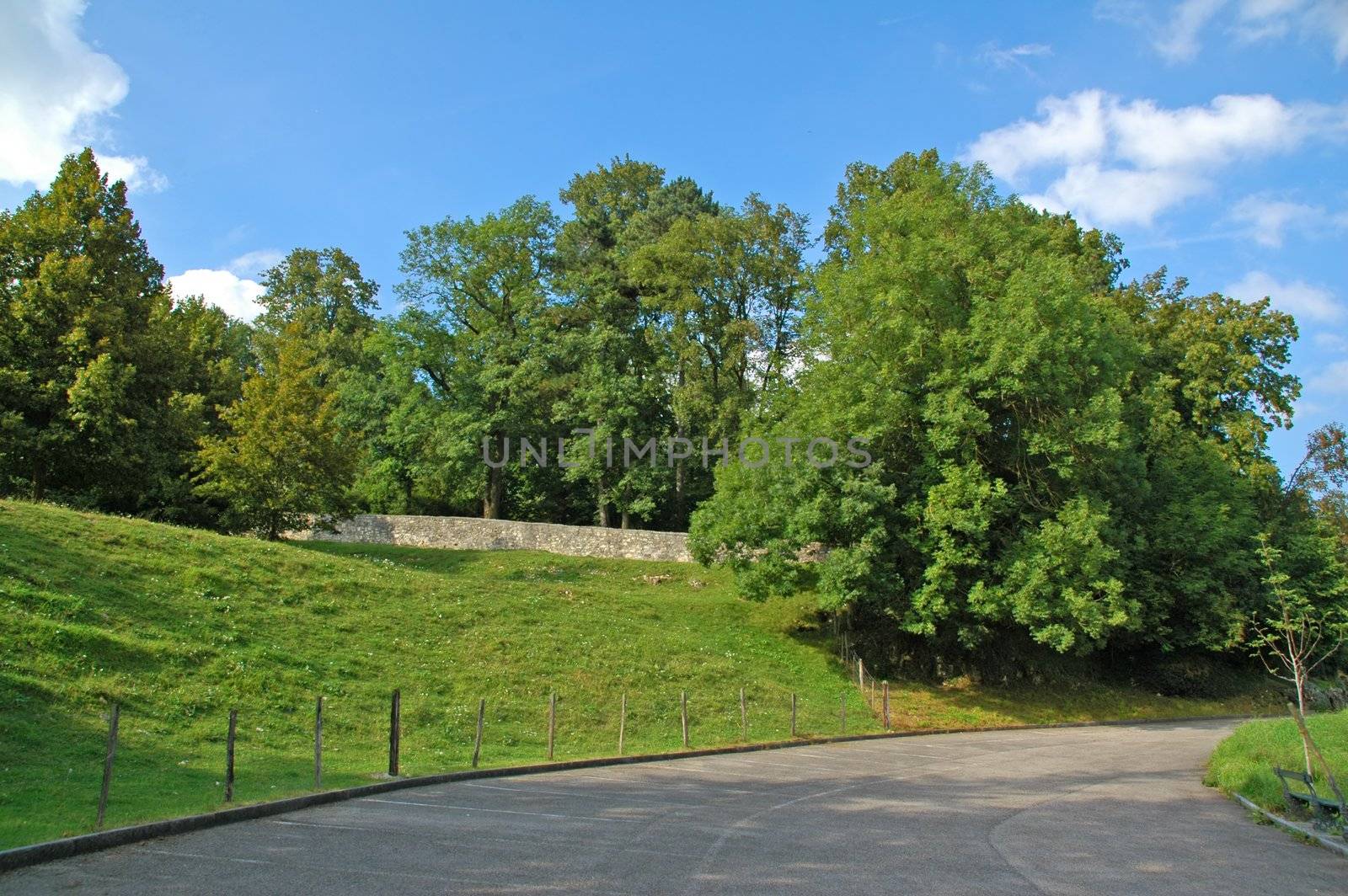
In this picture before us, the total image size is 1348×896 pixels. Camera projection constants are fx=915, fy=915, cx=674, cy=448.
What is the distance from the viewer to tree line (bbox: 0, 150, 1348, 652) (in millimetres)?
29578

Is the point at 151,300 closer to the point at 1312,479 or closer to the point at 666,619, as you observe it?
the point at 666,619

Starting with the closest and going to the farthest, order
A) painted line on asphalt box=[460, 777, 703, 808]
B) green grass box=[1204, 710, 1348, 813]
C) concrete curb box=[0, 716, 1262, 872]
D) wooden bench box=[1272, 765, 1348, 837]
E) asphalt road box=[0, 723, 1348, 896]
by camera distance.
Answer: asphalt road box=[0, 723, 1348, 896], concrete curb box=[0, 716, 1262, 872], wooden bench box=[1272, 765, 1348, 837], painted line on asphalt box=[460, 777, 703, 808], green grass box=[1204, 710, 1348, 813]

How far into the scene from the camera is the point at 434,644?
2412 centimetres

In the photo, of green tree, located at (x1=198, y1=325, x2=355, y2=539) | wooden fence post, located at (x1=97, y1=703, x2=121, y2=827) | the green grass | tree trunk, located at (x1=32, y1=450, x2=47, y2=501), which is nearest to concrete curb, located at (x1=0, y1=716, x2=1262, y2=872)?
wooden fence post, located at (x1=97, y1=703, x2=121, y2=827)

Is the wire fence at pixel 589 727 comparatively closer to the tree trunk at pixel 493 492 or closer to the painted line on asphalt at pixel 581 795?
the painted line on asphalt at pixel 581 795

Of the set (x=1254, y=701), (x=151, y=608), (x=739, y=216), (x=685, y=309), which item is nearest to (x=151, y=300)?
(x=151, y=608)

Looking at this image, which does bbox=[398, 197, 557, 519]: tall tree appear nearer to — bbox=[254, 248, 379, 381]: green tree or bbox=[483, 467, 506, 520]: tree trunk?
bbox=[483, 467, 506, 520]: tree trunk

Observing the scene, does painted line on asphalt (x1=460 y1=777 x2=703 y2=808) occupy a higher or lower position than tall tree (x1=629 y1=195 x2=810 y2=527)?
lower

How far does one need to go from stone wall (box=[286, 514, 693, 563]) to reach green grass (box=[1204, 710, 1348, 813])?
24.8 meters

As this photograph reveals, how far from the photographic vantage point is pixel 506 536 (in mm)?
41875

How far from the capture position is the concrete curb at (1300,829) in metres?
10.3

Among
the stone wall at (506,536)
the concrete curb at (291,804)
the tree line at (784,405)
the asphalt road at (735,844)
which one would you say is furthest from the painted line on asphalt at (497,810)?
the stone wall at (506,536)

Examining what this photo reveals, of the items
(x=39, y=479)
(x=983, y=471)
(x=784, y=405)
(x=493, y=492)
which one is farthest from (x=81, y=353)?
(x=983, y=471)

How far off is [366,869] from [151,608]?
51.3ft
